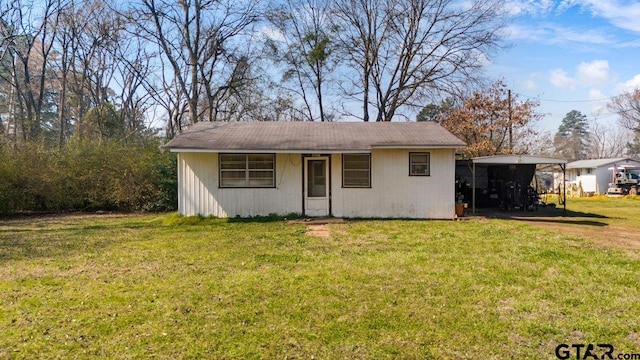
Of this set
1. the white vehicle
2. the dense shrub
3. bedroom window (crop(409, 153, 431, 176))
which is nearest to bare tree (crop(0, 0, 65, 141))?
the dense shrub

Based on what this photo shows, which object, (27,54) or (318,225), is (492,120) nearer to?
(318,225)

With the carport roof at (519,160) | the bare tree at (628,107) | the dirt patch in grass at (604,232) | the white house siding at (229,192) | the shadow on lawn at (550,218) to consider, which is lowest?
the dirt patch in grass at (604,232)

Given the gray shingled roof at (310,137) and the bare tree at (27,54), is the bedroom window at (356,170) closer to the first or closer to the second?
the gray shingled roof at (310,137)

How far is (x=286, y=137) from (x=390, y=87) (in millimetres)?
14004

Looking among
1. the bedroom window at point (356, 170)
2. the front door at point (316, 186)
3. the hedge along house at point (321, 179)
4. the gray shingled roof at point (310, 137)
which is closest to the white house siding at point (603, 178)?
the gray shingled roof at point (310, 137)

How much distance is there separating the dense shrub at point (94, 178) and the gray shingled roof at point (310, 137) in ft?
10.1

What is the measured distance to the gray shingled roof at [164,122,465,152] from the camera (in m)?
10.6

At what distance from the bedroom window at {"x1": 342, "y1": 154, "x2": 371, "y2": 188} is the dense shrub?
22.9 feet

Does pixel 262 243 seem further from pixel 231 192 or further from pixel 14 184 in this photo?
pixel 14 184

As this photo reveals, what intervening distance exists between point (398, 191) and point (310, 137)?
3.32m

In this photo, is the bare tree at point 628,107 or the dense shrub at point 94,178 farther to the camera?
the bare tree at point 628,107

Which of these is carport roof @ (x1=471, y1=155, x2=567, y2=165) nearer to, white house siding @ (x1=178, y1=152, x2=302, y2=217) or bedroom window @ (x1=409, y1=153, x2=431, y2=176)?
bedroom window @ (x1=409, y1=153, x2=431, y2=176)

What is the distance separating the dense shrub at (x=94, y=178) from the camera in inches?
528

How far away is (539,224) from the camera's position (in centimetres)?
1034
